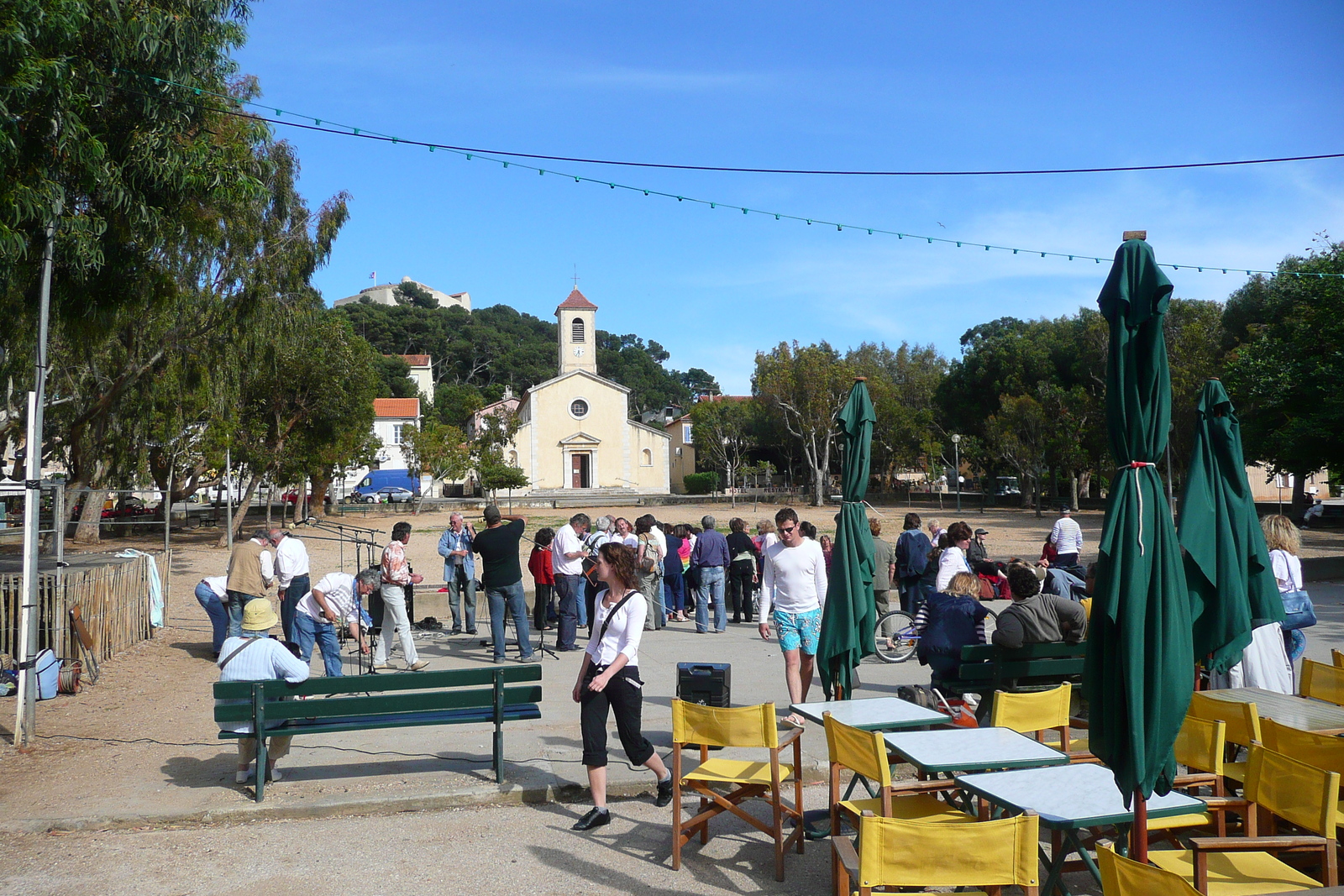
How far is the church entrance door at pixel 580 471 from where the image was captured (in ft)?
214

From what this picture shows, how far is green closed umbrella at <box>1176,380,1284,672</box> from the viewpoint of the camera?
13.5ft

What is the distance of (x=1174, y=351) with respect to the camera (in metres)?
40.7

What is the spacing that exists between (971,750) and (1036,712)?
3.12 feet

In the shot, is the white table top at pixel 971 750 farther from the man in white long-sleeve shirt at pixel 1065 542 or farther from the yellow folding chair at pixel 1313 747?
the man in white long-sleeve shirt at pixel 1065 542

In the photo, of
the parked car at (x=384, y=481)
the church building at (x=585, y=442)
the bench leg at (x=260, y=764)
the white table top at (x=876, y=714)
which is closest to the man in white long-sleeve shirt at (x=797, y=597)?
the white table top at (x=876, y=714)

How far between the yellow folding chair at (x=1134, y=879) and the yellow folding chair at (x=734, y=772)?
6.02 ft

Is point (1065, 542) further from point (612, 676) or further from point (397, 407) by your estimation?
point (397, 407)

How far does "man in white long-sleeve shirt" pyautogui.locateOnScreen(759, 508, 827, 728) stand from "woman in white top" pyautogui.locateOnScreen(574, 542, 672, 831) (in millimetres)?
2245

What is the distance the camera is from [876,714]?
5461 millimetres

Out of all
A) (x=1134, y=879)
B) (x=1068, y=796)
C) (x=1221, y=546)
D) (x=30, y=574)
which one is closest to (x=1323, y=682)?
(x=1221, y=546)

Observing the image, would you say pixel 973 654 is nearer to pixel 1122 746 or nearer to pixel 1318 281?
pixel 1122 746

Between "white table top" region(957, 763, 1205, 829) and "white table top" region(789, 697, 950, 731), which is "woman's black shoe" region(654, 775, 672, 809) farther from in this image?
"white table top" region(957, 763, 1205, 829)

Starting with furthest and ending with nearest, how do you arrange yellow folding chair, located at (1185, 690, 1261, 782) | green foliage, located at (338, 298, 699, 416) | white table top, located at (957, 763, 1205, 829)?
green foliage, located at (338, 298, 699, 416) < yellow folding chair, located at (1185, 690, 1261, 782) < white table top, located at (957, 763, 1205, 829)

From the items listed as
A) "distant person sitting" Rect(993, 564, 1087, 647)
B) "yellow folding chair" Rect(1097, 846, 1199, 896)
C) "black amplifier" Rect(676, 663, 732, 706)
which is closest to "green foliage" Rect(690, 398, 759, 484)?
"black amplifier" Rect(676, 663, 732, 706)
